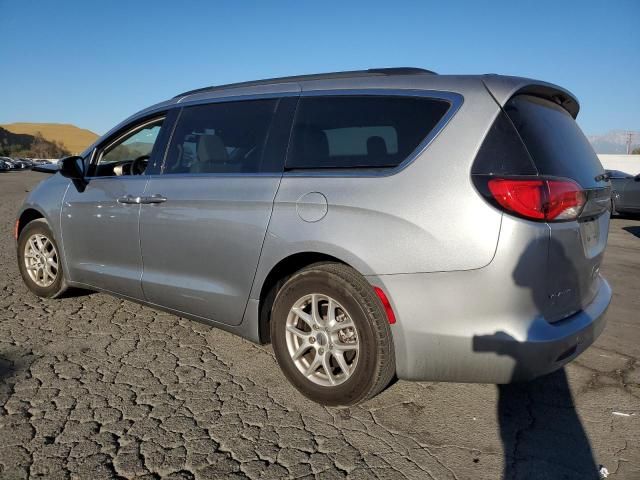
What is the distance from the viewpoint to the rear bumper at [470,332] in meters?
2.26

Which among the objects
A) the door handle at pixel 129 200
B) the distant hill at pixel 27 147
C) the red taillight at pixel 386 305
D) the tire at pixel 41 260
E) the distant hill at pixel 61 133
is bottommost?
the tire at pixel 41 260

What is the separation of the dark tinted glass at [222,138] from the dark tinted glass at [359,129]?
0.91ft

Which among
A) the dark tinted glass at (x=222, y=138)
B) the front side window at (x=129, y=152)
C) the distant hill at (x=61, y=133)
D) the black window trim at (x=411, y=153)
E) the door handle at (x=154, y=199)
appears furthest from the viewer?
the distant hill at (x=61, y=133)

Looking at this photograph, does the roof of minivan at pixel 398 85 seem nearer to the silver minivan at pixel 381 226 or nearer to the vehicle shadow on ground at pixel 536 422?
the silver minivan at pixel 381 226

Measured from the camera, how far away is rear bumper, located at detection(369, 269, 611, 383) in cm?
226

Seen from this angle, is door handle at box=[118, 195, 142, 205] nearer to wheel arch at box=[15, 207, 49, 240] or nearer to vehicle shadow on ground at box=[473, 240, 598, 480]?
wheel arch at box=[15, 207, 49, 240]

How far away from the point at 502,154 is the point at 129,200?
8.61ft

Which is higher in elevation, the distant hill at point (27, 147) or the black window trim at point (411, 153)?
the distant hill at point (27, 147)

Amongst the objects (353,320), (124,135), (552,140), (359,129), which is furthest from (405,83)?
(124,135)

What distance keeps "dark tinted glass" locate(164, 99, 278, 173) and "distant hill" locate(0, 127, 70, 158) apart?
94.4 meters

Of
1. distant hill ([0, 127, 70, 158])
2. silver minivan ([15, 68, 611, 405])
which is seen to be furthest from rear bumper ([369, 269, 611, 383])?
distant hill ([0, 127, 70, 158])

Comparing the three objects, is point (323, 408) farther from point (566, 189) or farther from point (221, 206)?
point (566, 189)

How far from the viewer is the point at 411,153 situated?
251 cm

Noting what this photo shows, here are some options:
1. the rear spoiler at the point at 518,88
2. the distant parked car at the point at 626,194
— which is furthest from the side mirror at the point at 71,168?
the distant parked car at the point at 626,194
